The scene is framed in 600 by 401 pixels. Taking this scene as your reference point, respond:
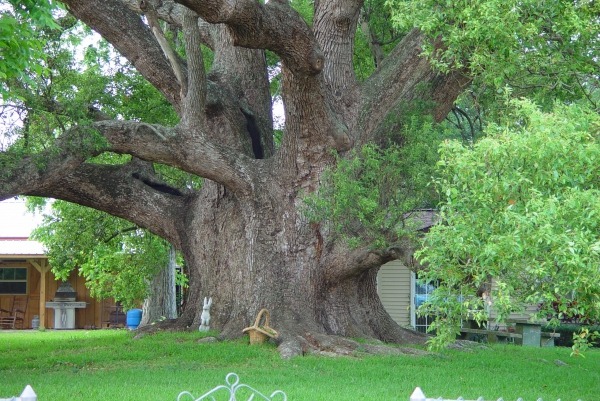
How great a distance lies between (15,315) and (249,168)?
16236mm

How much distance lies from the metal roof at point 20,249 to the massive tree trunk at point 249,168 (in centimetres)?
1009

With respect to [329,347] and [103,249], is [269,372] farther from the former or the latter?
[103,249]

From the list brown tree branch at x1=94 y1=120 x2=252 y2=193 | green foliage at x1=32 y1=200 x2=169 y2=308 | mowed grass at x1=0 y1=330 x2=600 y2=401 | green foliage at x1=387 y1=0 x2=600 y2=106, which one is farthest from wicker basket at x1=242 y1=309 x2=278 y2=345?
green foliage at x1=32 y1=200 x2=169 y2=308

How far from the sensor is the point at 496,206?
25.3ft

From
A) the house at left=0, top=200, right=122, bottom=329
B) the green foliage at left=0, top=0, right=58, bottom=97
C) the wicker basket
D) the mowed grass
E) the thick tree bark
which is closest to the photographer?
the green foliage at left=0, top=0, right=58, bottom=97

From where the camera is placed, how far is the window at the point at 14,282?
31.3 m

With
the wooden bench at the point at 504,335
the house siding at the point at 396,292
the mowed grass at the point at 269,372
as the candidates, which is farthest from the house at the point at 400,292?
the mowed grass at the point at 269,372

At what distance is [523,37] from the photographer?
11211 millimetres

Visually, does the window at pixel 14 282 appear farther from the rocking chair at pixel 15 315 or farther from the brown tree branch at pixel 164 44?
the brown tree branch at pixel 164 44

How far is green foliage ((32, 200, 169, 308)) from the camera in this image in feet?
73.4

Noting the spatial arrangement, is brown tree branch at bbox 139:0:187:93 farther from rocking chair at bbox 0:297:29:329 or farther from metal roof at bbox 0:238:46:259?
rocking chair at bbox 0:297:29:329

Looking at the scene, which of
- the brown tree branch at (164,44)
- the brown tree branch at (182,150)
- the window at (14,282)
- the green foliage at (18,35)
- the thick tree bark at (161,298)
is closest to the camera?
the green foliage at (18,35)

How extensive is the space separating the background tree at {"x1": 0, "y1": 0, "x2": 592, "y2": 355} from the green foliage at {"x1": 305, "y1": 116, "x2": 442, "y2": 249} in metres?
0.91

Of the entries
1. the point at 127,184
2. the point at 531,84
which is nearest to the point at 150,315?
the point at 127,184
